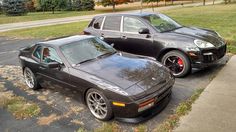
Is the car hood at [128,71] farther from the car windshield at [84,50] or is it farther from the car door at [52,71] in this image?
the car door at [52,71]

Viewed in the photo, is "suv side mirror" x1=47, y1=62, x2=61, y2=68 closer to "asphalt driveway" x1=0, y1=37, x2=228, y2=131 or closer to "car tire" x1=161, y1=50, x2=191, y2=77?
"asphalt driveway" x1=0, y1=37, x2=228, y2=131

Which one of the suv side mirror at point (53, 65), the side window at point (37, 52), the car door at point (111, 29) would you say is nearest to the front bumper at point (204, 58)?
the car door at point (111, 29)

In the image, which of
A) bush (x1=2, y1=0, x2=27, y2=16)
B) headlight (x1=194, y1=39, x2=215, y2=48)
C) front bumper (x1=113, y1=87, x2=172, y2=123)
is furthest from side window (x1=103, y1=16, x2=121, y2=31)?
bush (x1=2, y1=0, x2=27, y2=16)

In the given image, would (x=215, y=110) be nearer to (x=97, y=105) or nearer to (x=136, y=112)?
(x=136, y=112)

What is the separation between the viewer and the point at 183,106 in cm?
456

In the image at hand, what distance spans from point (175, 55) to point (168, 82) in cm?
176

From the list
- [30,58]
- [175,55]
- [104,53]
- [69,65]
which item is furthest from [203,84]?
[30,58]

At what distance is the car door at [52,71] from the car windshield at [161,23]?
8.97ft

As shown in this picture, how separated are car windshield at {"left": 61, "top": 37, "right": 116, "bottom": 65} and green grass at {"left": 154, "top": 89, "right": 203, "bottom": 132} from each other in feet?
6.07

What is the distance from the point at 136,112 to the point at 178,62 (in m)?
2.61

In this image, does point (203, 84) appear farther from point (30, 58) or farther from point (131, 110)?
point (30, 58)

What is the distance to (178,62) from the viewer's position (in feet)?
20.1

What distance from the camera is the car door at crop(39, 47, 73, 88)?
4.86 m

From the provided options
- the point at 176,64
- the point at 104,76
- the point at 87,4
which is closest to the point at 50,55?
the point at 104,76
